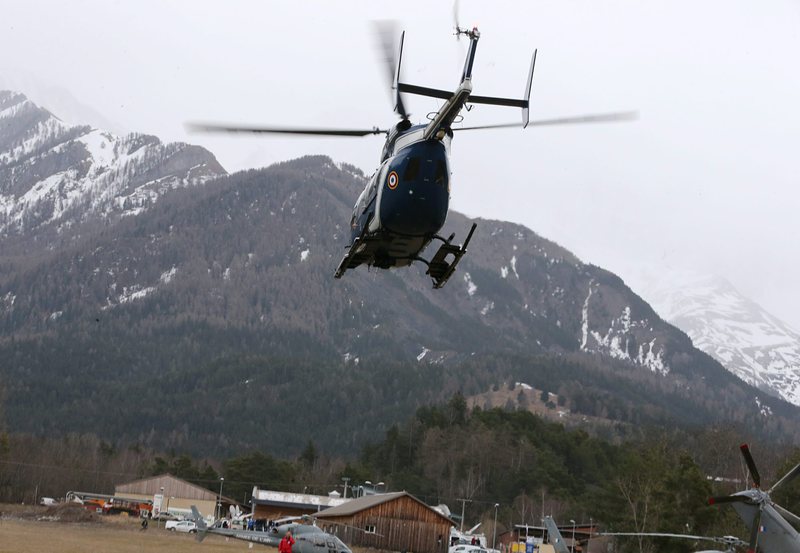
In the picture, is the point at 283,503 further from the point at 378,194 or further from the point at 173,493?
the point at 378,194

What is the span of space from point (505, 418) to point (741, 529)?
340ft

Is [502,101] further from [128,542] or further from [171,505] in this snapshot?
[171,505]

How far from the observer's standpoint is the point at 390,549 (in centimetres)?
8194

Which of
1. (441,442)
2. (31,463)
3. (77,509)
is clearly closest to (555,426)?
(441,442)

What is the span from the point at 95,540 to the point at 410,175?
42.0 m

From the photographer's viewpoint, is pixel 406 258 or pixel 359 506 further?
pixel 359 506

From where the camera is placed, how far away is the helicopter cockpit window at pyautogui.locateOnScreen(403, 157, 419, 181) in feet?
92.5

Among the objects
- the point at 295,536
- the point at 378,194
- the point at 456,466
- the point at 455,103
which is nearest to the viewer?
the point at 455,103

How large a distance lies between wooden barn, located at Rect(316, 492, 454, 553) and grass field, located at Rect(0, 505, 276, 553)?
11.1 m

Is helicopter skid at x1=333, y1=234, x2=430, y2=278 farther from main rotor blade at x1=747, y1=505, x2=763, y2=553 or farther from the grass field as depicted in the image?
the grass field

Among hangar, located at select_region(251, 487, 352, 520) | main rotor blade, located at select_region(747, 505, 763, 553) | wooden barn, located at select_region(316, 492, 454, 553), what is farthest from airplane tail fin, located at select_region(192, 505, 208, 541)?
hangar, located at select_region(251, 487, 352, 520)

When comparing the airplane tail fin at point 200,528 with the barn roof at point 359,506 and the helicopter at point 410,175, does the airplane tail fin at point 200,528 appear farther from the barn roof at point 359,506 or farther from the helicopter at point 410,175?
the barn roof at point 359,506

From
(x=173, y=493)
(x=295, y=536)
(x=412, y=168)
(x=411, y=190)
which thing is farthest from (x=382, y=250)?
(x=173, y=493)

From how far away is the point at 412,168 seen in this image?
92.6 ft
